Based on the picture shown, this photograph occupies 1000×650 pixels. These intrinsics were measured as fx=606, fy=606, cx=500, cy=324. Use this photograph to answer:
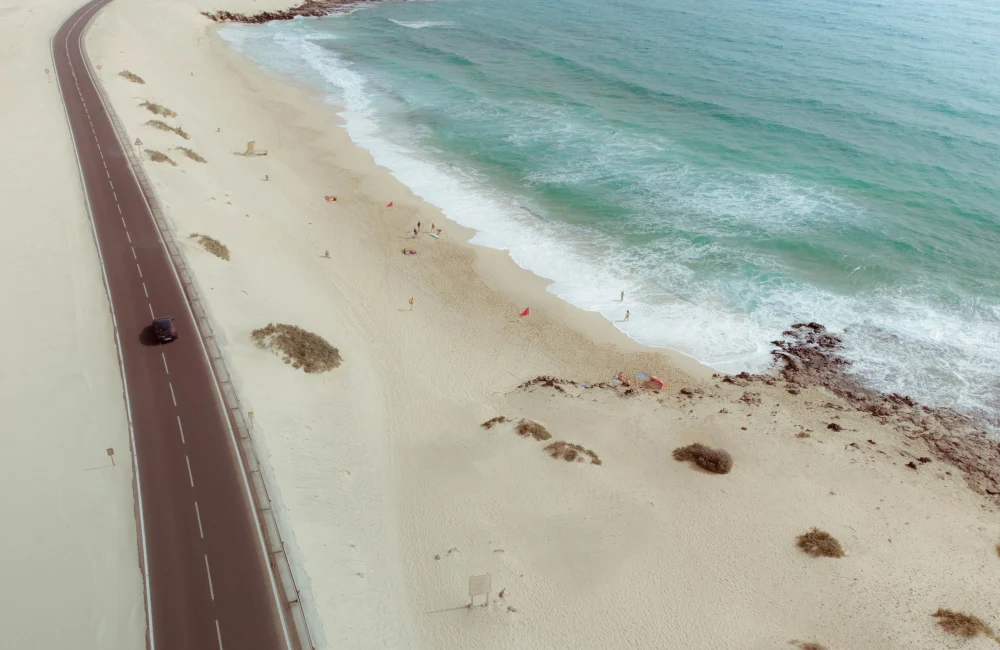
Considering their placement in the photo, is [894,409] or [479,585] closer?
[479,585]

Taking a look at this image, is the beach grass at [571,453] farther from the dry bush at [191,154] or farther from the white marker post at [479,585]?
the dry bush at [191,154]

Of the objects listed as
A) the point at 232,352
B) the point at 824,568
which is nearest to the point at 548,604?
the point at 824,568

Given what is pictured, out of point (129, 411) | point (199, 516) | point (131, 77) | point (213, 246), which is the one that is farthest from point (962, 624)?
point (131, 77)

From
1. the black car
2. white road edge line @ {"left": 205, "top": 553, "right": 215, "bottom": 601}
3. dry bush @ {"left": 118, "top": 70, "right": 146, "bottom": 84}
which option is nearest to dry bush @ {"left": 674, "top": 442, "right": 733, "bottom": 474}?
white road edge line @ {"left": 205, "top": 553, "right": 215, "bottom": 601}

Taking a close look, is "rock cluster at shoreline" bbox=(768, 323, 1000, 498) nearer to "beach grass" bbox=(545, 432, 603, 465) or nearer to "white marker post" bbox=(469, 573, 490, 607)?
"beach grass" bbox=(545, 432, 603, 465)

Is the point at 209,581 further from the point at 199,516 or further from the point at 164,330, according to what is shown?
the point at 164,330

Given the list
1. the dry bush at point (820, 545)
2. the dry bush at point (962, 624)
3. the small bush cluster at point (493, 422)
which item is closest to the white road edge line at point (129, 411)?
the small bush cluster at point (493, 422)
